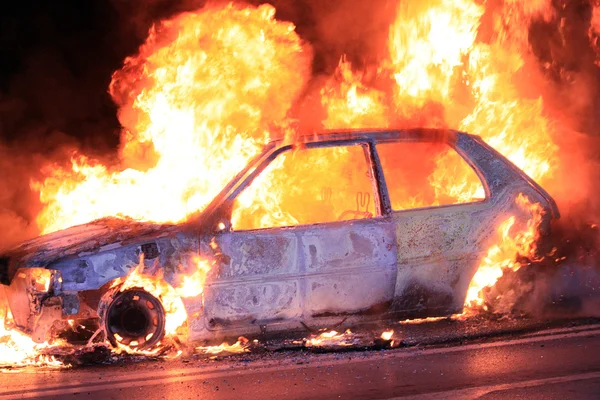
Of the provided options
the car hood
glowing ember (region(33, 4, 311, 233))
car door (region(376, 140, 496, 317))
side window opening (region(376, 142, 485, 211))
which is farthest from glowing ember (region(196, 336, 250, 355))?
side window opening (region(376, 142, 485, 211))

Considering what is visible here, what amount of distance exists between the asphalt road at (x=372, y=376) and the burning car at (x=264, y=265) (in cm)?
37

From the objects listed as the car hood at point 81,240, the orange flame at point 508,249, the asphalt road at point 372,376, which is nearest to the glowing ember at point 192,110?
the car hood at point 81,240

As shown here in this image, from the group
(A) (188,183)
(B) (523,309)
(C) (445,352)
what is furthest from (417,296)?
(A) (188,183)

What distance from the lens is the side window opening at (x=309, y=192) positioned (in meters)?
7.33

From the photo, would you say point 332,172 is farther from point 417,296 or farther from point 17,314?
point 17,314

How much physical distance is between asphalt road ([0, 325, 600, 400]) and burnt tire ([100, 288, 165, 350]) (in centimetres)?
20

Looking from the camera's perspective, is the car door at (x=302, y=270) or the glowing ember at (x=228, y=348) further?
the glowing ember at (x=228, y=348)

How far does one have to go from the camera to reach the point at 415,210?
21.5ft

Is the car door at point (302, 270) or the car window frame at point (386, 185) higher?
the car window frame at point (386, 185)

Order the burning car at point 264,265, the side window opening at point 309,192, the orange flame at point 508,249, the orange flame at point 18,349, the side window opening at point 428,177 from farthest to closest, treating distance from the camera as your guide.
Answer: the side window opening at point 428,177 → the side window opening at point 309,192 → the orange flame at point 508,249 → the orange flame at point 18,349 → the burning car at point 264,265

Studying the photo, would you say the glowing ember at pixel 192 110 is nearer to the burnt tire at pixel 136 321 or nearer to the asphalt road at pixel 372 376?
the burnt tire at pixel 136 321

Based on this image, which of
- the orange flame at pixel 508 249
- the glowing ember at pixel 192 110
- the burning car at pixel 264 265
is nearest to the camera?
the burning car at pixel 264 265

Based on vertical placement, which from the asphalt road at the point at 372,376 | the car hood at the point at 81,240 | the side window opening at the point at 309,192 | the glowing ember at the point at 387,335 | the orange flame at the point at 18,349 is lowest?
the asphalt road at the point at 372,376

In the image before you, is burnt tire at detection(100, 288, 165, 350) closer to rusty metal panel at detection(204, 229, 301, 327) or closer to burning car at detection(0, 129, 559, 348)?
burning car at detection(0, 129, 559, 348)
